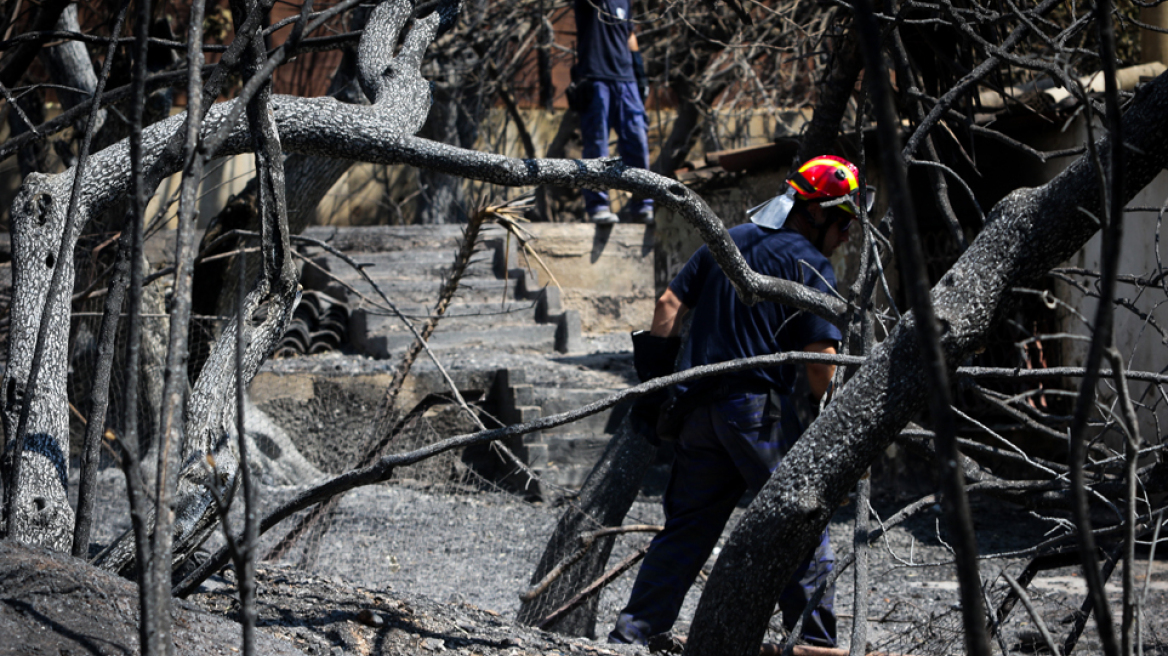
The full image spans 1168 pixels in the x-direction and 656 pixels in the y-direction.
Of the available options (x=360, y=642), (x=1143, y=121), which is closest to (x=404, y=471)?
(x=360, y=642)

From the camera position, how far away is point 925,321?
108cm

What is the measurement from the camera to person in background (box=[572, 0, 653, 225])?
8.14m

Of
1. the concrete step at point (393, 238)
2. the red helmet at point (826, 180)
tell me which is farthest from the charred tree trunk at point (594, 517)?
the concrete step at point (393, 238)

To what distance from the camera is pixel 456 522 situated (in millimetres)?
4902

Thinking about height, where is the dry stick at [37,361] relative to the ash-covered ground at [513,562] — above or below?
above

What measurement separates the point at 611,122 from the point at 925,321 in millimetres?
7915

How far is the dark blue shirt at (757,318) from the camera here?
3428 mm

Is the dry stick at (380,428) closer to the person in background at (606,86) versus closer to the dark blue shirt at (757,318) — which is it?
the dark blue shirt at (757,318)

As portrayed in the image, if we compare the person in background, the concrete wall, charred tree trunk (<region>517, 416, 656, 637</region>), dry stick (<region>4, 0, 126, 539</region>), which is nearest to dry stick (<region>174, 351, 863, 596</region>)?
dry stick (<region>4, 0, 126, 539</region>)

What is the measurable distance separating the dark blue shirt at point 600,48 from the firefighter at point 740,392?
196 inches

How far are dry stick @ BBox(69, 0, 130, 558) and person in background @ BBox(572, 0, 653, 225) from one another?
600 centimetres

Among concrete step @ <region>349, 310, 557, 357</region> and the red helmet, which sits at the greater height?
the red helmet

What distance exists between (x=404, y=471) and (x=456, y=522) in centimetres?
50

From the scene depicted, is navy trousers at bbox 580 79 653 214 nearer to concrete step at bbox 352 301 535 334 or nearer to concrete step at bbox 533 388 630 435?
concrete step at bbox 352 301 535 334
